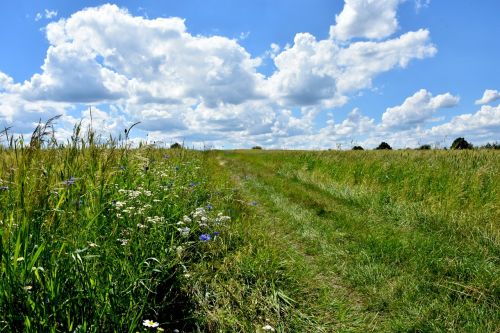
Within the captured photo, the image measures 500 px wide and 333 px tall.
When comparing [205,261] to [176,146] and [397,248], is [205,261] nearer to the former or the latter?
[397,248]

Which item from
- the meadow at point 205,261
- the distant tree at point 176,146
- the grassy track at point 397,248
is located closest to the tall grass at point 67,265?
the meadow at point 205,261

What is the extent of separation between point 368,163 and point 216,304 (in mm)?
11921

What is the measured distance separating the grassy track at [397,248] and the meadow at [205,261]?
0.03 m

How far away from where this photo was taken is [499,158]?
11.6 metres

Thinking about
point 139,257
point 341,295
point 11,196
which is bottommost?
point 341,295

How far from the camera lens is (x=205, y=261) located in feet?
14.8

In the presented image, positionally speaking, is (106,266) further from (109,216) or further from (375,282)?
(375,282)

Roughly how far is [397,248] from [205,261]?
3.32m

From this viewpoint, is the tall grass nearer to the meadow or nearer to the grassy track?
the meadow

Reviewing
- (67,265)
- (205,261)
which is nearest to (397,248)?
(205,261)

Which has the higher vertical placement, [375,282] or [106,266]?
[106,266]

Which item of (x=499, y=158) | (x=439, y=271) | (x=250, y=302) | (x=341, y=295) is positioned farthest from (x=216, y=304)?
(x=499, y=158)

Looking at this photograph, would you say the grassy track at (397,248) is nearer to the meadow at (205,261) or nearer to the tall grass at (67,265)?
the meadow at (205,261)

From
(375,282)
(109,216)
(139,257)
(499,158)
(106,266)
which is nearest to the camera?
(106,266)
